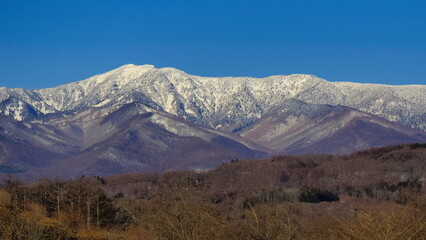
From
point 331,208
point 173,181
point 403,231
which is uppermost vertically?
point 173,181

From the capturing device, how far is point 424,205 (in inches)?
2506

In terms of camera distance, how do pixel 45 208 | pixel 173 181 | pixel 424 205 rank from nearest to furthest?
1. pixel 173 181
2. pixel 424 205
3. pixel 45 208

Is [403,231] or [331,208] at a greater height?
[403,231]

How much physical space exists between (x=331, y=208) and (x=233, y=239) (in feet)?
466

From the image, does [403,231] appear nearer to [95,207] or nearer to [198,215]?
[198,215]

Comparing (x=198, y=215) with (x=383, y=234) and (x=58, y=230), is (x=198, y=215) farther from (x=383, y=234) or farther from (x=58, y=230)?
(x=58, y=230)

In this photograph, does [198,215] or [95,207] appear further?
[95,207]

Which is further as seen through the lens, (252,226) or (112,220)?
(112,220)

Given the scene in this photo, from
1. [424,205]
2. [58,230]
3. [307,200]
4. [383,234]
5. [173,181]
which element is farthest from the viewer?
[307,200]

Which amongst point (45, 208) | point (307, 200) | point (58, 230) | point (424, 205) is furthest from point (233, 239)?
point (307, 200)

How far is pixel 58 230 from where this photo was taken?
52.0m

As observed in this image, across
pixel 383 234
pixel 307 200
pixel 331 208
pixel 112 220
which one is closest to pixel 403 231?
pixel 383 234

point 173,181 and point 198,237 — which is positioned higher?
point 173,181

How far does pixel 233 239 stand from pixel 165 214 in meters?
4.74
